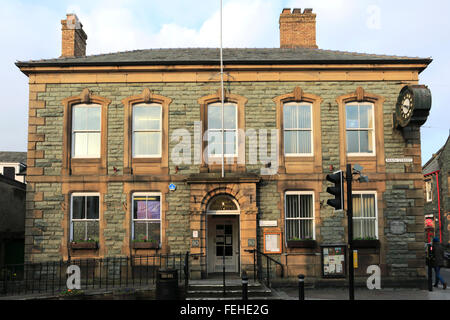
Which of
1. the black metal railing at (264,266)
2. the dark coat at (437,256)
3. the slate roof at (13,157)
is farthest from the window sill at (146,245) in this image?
the slate roof at (13,157)

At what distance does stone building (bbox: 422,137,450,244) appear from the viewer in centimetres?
2714

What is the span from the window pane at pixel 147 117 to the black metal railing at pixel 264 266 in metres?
5.60

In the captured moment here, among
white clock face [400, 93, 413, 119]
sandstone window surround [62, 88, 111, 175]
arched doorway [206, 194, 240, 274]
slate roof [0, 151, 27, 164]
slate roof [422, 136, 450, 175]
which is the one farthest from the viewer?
slate roof [0, 151, 27, 164]

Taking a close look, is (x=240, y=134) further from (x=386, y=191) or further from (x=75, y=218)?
(x=75, y=218)

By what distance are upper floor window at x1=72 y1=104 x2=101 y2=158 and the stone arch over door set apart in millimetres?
3827

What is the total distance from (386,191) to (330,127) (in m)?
2.96

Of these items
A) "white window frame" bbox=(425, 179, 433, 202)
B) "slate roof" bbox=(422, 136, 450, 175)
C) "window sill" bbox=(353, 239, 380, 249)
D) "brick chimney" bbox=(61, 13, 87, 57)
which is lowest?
"window sill" bbox=(353, 239, 380, 249)

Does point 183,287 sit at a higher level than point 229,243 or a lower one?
lower

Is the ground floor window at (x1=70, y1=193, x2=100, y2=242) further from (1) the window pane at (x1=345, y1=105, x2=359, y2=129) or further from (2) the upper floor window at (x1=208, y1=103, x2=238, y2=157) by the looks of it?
(1) the window pane at (x1=345, y1=105, x2=359, y2=129)

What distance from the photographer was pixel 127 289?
43.1ft

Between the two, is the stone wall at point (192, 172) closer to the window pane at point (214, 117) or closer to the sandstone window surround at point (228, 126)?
the sandstone window surround at point (228, 126)

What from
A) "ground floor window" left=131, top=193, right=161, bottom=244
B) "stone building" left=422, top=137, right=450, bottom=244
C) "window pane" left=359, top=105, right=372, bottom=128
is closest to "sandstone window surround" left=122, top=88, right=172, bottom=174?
"ground floor window" left=131, top=193, right=161, bottom=244
